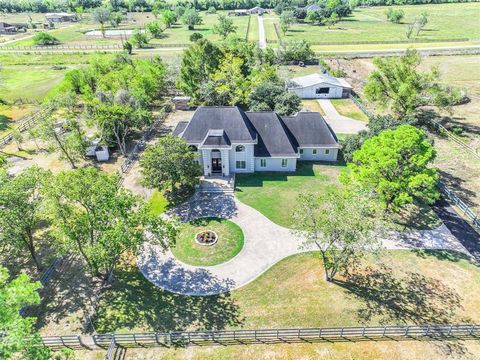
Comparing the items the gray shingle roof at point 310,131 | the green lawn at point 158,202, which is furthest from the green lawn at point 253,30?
the green lawn at point 158,202

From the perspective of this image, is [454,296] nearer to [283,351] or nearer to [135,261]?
[283,351]

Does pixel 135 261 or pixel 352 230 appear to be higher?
pixel 352 230

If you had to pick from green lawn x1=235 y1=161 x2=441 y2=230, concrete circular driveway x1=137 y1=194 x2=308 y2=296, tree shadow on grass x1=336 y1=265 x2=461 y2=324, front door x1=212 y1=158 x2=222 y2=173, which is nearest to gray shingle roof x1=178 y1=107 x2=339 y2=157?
front door x1=212 y1=158 x2=222 y2=173

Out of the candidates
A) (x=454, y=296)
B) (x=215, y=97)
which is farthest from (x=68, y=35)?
(x=454, y=296)

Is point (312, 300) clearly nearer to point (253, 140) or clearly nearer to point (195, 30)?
point (253, 140)

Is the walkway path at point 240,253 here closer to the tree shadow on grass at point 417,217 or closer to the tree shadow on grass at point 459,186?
the tree shadow on grass at point 417,217

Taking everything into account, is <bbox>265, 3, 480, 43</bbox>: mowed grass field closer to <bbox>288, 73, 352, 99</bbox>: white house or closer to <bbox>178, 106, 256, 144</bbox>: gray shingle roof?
A: <bbox>288, 73, 352, 99</bbox>: white house

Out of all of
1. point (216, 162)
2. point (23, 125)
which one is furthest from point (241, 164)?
point (23, 125)
